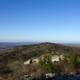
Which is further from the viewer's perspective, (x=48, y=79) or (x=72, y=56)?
(x=72, y=56)

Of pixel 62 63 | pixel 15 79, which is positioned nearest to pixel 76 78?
pixel 15 79

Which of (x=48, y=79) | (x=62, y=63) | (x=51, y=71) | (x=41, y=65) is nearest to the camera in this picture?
(x=48, y=79)

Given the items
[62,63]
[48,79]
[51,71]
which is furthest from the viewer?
[62,63]

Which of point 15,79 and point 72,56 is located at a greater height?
point 72,56

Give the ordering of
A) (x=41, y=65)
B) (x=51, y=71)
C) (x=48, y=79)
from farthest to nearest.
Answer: (x=41, y=65) → (x=51, y=71) → (x=48, y=79)

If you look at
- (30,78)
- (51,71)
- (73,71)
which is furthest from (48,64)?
(30,78)

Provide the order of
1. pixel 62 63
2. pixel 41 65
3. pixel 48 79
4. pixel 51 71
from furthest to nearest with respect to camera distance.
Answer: pixel 62 63
pixel 41 65
pixel 51 71
pixel 48 79

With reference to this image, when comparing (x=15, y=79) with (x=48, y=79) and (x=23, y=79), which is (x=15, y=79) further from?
(x=48, y=79)

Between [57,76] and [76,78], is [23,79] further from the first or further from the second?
[76,78]

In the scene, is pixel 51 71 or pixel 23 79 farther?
pixel 51 71
